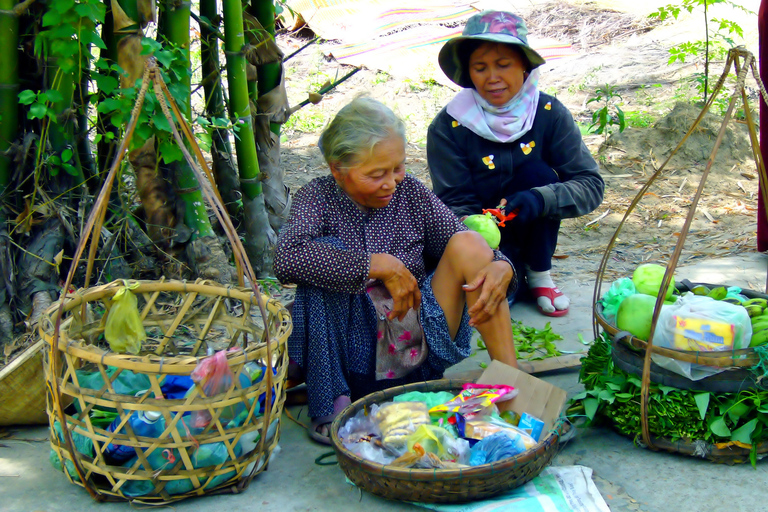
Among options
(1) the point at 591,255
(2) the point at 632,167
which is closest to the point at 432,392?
(1) the point at 591,255

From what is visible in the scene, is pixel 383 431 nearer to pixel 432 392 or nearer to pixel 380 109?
pixel 432 392

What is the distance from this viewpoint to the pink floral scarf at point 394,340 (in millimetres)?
2180

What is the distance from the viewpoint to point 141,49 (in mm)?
2500

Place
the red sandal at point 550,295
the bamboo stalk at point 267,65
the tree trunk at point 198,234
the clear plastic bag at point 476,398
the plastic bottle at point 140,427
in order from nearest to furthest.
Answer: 1. the plastic bottle at point 140,427
2. the clear plastic bag at point 476,398
3. the tree trunk at point 198,234
4. the red sandal at point 550,295
5. the bamboo stalk at point 267,65

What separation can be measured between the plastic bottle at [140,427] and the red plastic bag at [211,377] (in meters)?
0.11

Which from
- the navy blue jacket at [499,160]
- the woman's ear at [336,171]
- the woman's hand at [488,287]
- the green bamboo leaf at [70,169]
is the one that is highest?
the green bamboo leaf at [70,169]

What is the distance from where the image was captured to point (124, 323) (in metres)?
2.04

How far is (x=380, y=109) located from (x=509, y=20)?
0.96 meters

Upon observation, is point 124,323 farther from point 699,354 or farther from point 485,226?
point 699,354

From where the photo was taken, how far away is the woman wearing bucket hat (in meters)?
2.84

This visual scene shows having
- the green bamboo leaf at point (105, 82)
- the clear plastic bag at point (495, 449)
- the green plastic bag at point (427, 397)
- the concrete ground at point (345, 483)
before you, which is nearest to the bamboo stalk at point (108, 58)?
the green bamboo leaf at point (105, 82)

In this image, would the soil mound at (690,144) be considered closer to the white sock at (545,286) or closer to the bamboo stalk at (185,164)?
the white sock at (545,286)

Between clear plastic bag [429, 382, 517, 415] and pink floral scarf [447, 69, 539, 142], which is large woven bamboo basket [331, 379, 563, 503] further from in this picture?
pink floral scarf [447, 69, 539, 142]

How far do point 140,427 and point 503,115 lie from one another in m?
1.93
